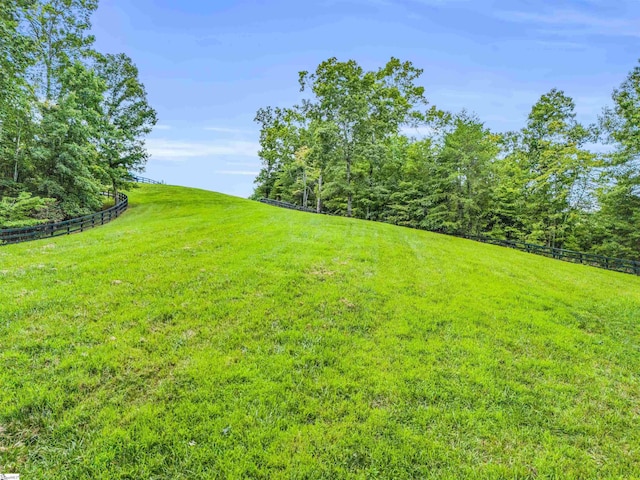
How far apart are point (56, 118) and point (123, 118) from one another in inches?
322

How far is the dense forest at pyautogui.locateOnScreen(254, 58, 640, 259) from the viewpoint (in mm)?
20062

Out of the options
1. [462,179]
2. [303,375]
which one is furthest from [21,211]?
[462,179]

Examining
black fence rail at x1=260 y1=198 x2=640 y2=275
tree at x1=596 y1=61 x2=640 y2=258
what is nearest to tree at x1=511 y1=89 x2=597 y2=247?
tree at x1=596 y1=61 x2=640 y2=258

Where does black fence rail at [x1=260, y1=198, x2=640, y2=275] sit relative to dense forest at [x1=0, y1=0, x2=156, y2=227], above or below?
below

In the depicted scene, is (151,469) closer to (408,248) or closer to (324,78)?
(408,248)

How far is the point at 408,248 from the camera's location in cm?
1270

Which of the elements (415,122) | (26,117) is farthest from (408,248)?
(415,122)

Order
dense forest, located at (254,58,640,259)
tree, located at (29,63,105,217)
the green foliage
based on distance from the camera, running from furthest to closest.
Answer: dense forest, located at (254,58,640,259), tree, located at (29,63,105,217), the green foliage

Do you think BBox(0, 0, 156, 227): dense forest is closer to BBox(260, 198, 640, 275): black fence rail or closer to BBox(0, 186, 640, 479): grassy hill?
BBox(0, 186, 640, 479): grassy hill

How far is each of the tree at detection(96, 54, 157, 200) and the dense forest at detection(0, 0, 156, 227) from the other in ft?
0.26

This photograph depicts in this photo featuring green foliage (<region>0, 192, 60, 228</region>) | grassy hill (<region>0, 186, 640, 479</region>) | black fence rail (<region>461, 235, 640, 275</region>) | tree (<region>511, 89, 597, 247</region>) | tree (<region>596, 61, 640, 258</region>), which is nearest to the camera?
grassy hill (<region>0, 186, 640, 479</region>)

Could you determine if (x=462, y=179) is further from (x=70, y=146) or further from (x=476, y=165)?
(x=70, y=146)

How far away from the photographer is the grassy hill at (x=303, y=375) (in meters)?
2.95

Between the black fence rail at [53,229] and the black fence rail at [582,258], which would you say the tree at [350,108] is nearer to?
the black fence rail at [582,258]
